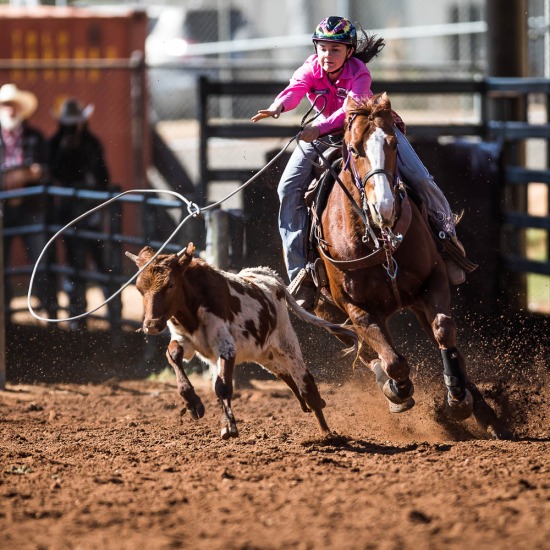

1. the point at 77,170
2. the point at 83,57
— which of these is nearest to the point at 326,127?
the point at 77,170

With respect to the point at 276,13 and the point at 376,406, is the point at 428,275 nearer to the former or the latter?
the point at 376,406

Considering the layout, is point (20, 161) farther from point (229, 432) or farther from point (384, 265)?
point (229, 432)

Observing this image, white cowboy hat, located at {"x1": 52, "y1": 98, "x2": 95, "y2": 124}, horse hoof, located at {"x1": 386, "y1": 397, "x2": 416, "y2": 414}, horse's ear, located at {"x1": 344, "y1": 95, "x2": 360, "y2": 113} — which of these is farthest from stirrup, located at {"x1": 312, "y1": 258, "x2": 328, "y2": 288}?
white cowboy hat, located at {"x1": 52, "y1": 98, "x2": 95, "y2": 124}

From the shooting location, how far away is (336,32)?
22.9 feet

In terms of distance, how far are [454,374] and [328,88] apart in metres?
2.07

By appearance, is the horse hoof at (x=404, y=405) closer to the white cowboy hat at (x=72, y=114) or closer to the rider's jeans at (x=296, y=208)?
the rider's jeans at (x=296, y=208)

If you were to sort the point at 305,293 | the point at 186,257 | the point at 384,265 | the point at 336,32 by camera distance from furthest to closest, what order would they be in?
the point at 305,293 → the point at 336,32 → the point at 384,265 → the point at 186,257

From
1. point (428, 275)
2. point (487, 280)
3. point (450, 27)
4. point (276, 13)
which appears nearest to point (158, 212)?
point (487, 280)

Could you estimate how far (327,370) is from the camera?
9008mm

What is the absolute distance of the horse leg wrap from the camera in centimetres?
660

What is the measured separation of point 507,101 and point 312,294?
5.32m

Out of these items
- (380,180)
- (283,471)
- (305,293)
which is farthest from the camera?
(305,293)

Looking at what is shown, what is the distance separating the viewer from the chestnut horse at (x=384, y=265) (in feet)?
21.1

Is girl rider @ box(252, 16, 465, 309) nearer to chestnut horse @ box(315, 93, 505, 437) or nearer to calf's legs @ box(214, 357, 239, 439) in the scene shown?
chestnut horse @ box(315, 93, 505, 437)
